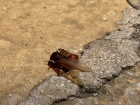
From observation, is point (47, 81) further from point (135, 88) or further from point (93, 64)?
point (135, 88)

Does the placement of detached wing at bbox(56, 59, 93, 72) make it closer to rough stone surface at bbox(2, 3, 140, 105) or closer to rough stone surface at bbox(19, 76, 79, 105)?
rough stone surface at bbox(2, 3, 140, 105)

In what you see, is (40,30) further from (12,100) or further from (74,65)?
(12,100)

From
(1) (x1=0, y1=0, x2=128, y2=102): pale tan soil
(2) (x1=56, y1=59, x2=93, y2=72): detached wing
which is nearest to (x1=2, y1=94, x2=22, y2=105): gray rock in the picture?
(1) (x1=0, y1=0, x2=128, y2=102): pale tan soil

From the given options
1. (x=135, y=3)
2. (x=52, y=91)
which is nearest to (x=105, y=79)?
(x=52, y=91)

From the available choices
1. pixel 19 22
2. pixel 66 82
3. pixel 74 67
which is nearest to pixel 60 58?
pixel 74 67

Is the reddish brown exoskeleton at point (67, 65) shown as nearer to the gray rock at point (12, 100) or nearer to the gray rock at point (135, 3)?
the gray rock at point (12, 100)

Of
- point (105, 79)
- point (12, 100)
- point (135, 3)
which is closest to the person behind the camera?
point (12, 100)

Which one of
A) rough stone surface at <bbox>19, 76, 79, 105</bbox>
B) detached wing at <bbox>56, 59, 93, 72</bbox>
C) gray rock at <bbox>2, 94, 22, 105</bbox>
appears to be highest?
detached wing at <bbox>56, 59, 93, 72</bbox>
